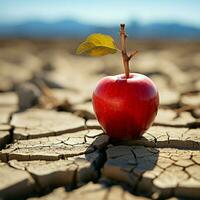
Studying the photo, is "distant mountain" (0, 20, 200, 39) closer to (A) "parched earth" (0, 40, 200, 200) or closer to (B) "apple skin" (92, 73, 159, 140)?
(B) "apple skin" (92, 73, 159, 140)

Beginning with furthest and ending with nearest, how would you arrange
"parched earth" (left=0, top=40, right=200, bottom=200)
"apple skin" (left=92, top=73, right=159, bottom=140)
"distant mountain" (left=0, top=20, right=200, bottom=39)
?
1. "distant mountain" (left=0, top=20, right=200, bottom=39)
2. "apple skin" (left=92, top=73, right=159, bottom=140)
3. "parched earth" (left=0, top=40, right=200, bottom=200)

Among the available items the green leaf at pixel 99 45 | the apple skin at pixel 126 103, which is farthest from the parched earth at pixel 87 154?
the green leaf at pixel 99 45

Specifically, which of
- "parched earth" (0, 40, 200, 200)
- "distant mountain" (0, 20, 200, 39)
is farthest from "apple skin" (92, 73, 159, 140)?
"distant mountain" (0, 20, 200, 39)

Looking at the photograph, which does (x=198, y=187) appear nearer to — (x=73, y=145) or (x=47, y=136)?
(x=73, y=145)

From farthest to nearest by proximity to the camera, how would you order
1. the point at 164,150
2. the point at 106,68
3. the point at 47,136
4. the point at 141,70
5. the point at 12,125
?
the point at 106,68 → the point at 141,70 → the point at 12,125 → the point at 47,136 → the point at 164,150

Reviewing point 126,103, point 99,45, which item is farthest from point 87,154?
point 99,45

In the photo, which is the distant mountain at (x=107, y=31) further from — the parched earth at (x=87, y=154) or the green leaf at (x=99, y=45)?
the parched earth at (x=87, y=154)

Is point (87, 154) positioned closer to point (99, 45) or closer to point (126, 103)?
point (126, 103)

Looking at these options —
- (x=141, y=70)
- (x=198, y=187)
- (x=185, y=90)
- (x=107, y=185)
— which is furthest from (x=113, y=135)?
(x=141, y=70)
